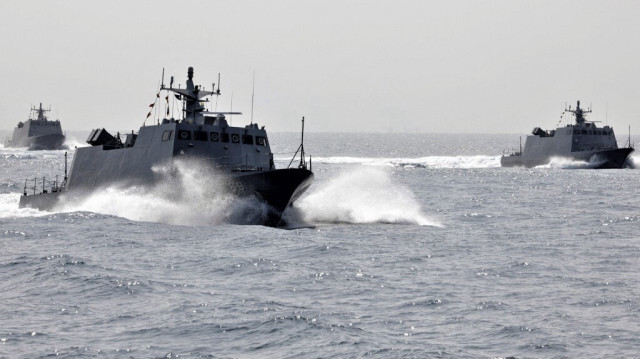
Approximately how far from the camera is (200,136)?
30.8 m

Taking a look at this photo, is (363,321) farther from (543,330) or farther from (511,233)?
(511,233)

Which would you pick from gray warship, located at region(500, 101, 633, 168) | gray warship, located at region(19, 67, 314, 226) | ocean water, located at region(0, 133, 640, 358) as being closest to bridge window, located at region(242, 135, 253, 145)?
gray warship, located at region(19, 67, 314, 226)

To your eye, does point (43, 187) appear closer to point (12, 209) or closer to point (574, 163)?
point (12, 209)

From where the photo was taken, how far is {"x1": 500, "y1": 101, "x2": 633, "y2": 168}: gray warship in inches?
3159

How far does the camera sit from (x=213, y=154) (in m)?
30.8

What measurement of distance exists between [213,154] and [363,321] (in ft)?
56.6

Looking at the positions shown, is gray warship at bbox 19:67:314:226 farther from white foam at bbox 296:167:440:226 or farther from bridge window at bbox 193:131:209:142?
white foam at bbox 296:167:440:226

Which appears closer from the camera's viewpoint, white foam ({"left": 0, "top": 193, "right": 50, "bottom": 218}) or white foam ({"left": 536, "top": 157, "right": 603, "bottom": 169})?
white foam ({"left": 0, "top": 193, "right": 50, "bottom": 218})

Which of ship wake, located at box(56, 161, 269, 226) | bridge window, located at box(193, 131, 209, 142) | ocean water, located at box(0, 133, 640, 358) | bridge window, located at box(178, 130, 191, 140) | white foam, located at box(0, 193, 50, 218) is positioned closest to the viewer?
ocean water, located at box(0, 133, 640, 358)

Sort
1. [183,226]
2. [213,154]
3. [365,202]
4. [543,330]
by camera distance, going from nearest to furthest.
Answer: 1. [543,330]
2. [183,226]
3. [213,154]
4. [365,202]

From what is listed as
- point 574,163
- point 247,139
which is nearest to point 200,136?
point 247,139

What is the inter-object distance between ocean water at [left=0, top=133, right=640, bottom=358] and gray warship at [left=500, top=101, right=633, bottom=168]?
4829cm

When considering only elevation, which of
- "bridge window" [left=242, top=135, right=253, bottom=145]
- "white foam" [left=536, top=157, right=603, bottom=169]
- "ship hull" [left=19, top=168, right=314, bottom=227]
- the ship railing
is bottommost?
the ship railing

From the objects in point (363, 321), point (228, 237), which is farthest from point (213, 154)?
point (363, 321)
